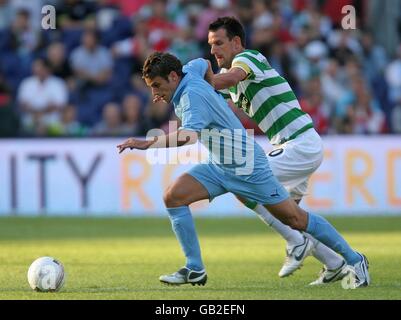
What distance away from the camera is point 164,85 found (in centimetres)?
827

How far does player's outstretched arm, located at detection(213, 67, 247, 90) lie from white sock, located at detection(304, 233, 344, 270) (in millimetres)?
1534

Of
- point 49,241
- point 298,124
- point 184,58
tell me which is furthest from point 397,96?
point 298,124

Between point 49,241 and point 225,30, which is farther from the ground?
point 225,30

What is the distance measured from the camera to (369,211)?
55.9ft

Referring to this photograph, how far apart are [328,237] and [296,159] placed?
0.87 metres

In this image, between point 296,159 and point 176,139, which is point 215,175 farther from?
point 296,159

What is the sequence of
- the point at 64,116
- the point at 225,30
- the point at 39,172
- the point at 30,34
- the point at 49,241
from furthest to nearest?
the point at 30,34 → the point at 64,116 → the point at 39,172 → the point at 49,241 → the point at 225,30

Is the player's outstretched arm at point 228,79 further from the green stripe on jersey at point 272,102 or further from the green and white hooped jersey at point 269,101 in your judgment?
the green stripe on jersey at point 272,102

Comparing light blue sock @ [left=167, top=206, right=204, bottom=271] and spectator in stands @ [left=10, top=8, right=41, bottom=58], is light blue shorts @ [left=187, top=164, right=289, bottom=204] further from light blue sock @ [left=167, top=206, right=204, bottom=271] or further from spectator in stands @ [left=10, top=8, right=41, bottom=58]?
spectator in stands @ [left=10, top=8, right=41, bottom=58]

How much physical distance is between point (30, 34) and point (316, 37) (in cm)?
511

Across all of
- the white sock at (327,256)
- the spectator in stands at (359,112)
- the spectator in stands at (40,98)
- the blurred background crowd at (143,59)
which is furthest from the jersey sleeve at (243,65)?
the spectator in stands at (40,98)

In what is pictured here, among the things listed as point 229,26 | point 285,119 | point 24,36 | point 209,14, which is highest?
point 209,14

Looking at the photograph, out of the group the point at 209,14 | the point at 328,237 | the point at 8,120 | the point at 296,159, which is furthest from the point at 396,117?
the point at 328,237
